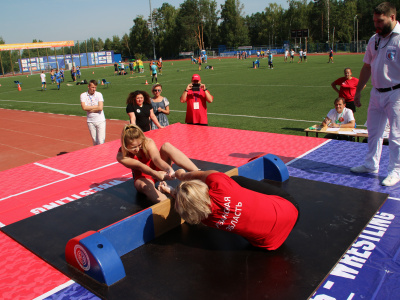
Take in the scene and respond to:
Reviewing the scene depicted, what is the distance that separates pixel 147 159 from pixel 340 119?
202 inches

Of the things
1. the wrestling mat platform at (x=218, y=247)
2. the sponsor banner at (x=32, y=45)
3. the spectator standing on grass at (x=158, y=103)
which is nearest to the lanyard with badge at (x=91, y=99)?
the spectator standing on grass at (x=158, y=103)

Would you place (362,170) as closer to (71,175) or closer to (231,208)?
(231,208)

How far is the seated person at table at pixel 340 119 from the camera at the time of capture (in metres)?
7.40

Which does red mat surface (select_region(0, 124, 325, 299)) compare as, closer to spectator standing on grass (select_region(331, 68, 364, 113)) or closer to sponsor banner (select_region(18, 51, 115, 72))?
spectator standing on grass (select_region(331, 68, 364, 113))

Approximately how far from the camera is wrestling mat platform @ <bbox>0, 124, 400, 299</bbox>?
2705mm

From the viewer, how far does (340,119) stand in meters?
7.62

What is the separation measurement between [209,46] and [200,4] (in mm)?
11299

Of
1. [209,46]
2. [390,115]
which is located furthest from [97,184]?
[209,46]

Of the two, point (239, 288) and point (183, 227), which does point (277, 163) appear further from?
point (239, 288)

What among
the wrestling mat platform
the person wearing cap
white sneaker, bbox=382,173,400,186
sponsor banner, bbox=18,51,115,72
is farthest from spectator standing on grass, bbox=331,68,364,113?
sponsor banner, bbox=18,51,115,72

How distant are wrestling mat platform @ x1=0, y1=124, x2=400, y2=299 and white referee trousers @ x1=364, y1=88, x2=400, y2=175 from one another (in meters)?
0.30

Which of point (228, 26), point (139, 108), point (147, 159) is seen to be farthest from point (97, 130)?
point (228, 26)

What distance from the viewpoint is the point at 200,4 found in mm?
88875

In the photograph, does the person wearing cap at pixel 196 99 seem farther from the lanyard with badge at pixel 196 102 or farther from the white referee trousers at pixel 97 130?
the white referee trousers at pixel 97 130
